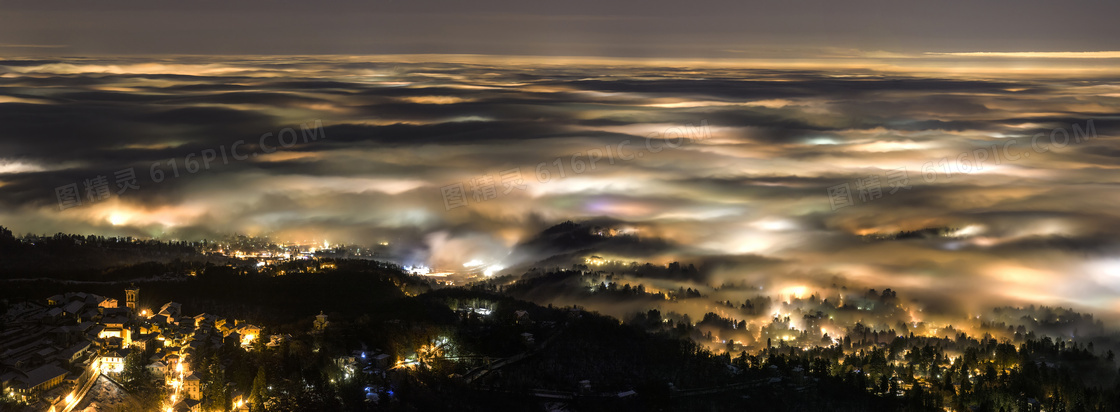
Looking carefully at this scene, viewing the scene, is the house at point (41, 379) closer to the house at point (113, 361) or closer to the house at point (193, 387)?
the house at point (113, 361)

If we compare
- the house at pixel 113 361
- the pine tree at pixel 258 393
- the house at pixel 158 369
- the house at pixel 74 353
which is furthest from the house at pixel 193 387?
the house at pixel 74 353

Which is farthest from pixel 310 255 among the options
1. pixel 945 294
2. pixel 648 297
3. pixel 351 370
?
pixel 945 294

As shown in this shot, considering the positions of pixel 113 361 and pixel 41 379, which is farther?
pixel 113 361

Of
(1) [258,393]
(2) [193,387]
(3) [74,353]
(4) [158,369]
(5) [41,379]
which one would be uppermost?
(3) [74,353]

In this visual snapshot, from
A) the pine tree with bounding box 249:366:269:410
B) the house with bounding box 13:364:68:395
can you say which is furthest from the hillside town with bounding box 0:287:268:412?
the pine tree with bounding box 249:366:269:410

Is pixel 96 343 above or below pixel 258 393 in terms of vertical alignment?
above

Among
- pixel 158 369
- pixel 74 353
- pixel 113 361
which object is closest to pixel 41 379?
pixel 74 353

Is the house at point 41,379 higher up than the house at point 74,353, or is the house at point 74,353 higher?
the house at point 74,353

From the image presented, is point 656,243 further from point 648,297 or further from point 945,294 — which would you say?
point 945,294

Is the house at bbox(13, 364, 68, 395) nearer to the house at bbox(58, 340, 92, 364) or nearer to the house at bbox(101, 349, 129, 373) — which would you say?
the house at bbox(58, 340, 92, 364)

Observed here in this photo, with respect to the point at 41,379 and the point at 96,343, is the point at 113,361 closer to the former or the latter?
the point at 96,343

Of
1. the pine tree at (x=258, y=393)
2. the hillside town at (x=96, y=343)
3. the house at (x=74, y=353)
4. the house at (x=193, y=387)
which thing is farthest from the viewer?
the house at (x=74, y=353)
